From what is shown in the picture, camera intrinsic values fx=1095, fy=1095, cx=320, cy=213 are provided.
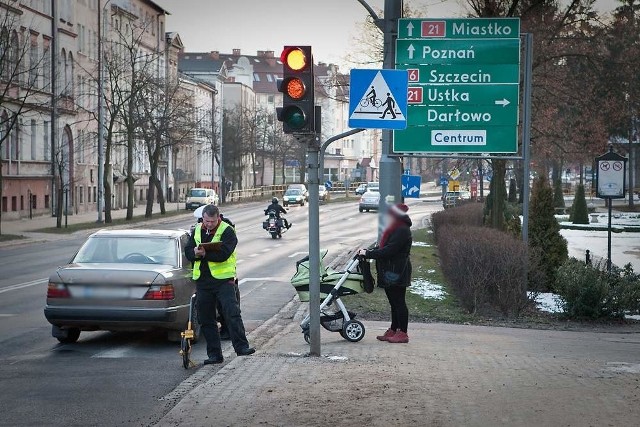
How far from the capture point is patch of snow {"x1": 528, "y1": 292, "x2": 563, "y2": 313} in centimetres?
1995

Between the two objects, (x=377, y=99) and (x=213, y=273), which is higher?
(x=377, y=99)

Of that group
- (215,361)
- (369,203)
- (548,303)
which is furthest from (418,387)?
(369,203)

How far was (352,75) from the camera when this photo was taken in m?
12.5

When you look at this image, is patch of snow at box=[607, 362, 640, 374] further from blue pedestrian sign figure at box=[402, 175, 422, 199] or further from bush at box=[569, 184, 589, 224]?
bush at box=[569, 184, 589, 224]

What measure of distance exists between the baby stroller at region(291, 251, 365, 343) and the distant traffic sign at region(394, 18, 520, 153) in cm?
712

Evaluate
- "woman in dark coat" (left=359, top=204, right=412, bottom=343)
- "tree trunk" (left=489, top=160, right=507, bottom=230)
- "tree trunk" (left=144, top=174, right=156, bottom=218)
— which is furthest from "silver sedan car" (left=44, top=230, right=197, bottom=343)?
"tree trunk" (left=144, top=174, right=156, bottom=218)

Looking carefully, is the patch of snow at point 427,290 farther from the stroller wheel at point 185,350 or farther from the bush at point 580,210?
the bush at point 580,210

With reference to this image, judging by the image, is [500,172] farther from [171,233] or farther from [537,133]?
[171,233]

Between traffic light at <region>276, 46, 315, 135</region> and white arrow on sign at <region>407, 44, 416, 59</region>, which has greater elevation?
white arrow on sign at <region>407, 44, 416, 59</region>

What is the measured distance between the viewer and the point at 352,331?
44.6 ft

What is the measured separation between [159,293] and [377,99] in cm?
360

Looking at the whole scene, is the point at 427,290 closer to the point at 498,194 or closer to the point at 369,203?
the point at 498,194

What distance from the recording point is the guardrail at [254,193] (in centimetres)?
9500

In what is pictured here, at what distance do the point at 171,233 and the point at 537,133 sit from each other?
25.8 meters
